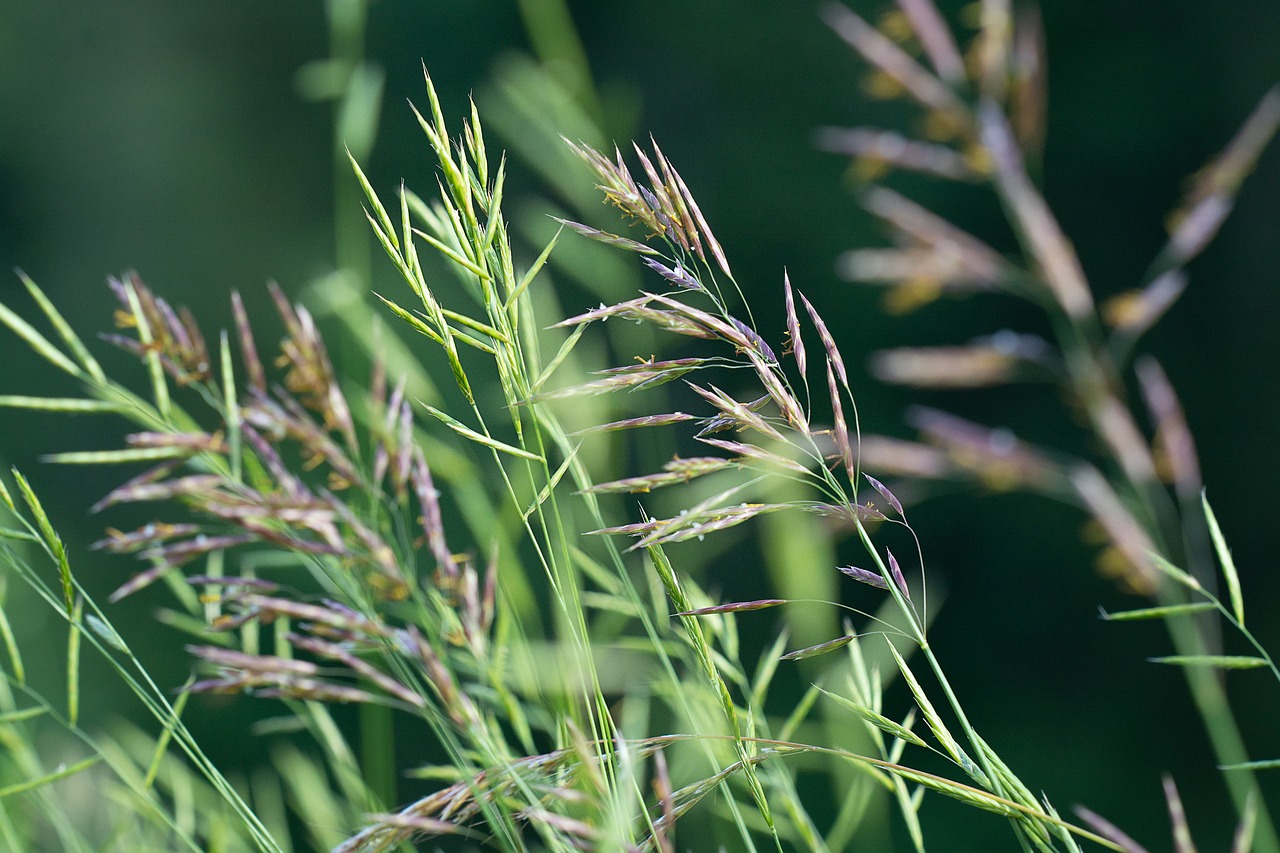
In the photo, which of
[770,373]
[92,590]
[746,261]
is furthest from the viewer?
[92,590]

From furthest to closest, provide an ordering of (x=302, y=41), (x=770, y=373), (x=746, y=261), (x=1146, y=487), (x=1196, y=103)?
1. (x=302, y=41)
2. (x=746, y=261)
3. (x=1196, y=103)
4. (x=1146, y=487)
5. (x=770, y=373)

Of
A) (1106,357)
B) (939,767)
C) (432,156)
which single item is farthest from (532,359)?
(432,156)

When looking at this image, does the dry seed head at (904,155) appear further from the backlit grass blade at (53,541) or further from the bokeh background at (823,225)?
the bokeh background at (823,225)

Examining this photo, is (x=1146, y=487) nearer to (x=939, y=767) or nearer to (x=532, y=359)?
(x=532, y=359)

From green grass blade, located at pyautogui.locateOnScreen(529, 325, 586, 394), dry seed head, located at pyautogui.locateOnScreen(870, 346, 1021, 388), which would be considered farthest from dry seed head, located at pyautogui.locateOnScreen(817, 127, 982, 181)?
green grass blade, located at pyautogui.locateOnScreen(529, 325, 586, 394)

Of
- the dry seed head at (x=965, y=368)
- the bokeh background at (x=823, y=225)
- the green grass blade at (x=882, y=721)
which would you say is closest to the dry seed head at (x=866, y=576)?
the green grass blade at (x=882, y=721)

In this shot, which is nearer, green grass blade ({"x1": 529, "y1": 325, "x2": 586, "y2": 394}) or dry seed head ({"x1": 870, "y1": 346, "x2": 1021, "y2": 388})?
green grass blade ({"x1": 529, "y1": 325, "x2": 586, "y2": 394})

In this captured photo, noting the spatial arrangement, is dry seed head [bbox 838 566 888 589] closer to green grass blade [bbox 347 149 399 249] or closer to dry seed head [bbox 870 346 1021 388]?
green grass blade [bbox 347 149 399 249]

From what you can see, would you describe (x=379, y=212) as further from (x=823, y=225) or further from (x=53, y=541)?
(x=823, y=225)

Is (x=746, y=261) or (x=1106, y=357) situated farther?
(x=746, y=261)
